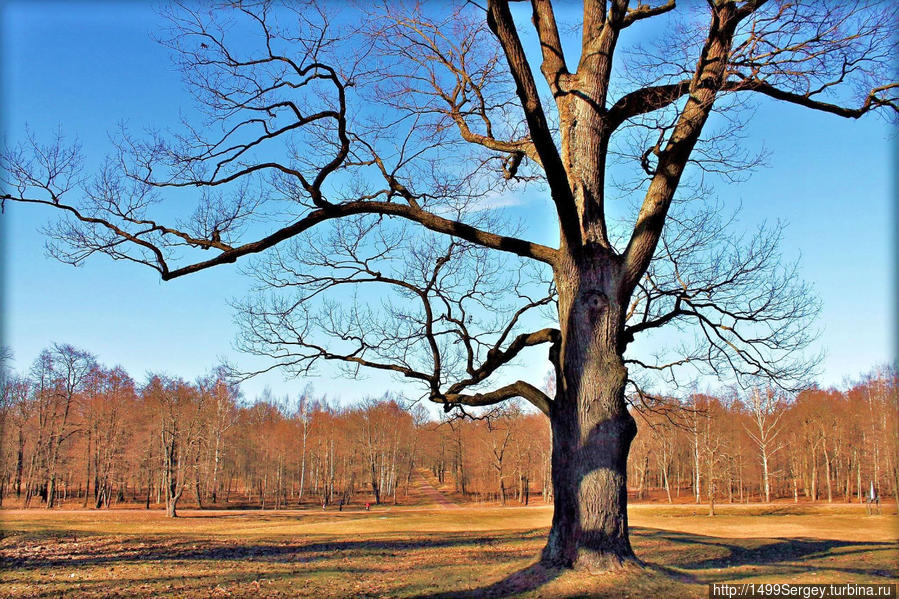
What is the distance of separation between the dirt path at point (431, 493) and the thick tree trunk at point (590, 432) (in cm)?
4414

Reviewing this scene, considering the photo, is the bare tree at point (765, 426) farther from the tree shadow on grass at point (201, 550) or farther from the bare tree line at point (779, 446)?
the tree shadow on grass at point (201, 550)

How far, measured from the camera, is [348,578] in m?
9.12

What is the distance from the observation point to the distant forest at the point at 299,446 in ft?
128

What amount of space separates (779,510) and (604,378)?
36583mm

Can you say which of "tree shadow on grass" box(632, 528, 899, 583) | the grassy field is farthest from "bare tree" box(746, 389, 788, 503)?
"tree shadow on grass" box(632, 528, 899, 583)

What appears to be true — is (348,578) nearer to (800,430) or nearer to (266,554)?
(266,554)

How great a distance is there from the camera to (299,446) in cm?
5544

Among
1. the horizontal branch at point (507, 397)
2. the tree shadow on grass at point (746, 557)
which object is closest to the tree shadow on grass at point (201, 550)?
the tree shadow on grass at point (746, 557)

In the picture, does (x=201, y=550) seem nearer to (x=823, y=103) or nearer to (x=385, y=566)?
(x=385, y=566)

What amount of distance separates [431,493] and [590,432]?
64.7m

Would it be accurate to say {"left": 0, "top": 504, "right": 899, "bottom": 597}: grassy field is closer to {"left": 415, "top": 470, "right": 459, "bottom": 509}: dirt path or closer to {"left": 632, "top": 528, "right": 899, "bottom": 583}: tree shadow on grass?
{"left": 632, "top": 528, "right": 899, "bottom": 583}: tree shadow on grass

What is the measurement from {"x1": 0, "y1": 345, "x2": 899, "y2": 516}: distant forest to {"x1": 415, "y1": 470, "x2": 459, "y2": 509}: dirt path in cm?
311

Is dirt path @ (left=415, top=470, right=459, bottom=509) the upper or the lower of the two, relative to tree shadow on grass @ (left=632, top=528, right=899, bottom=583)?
lower

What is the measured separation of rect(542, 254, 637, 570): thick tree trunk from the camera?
7.03 metres
